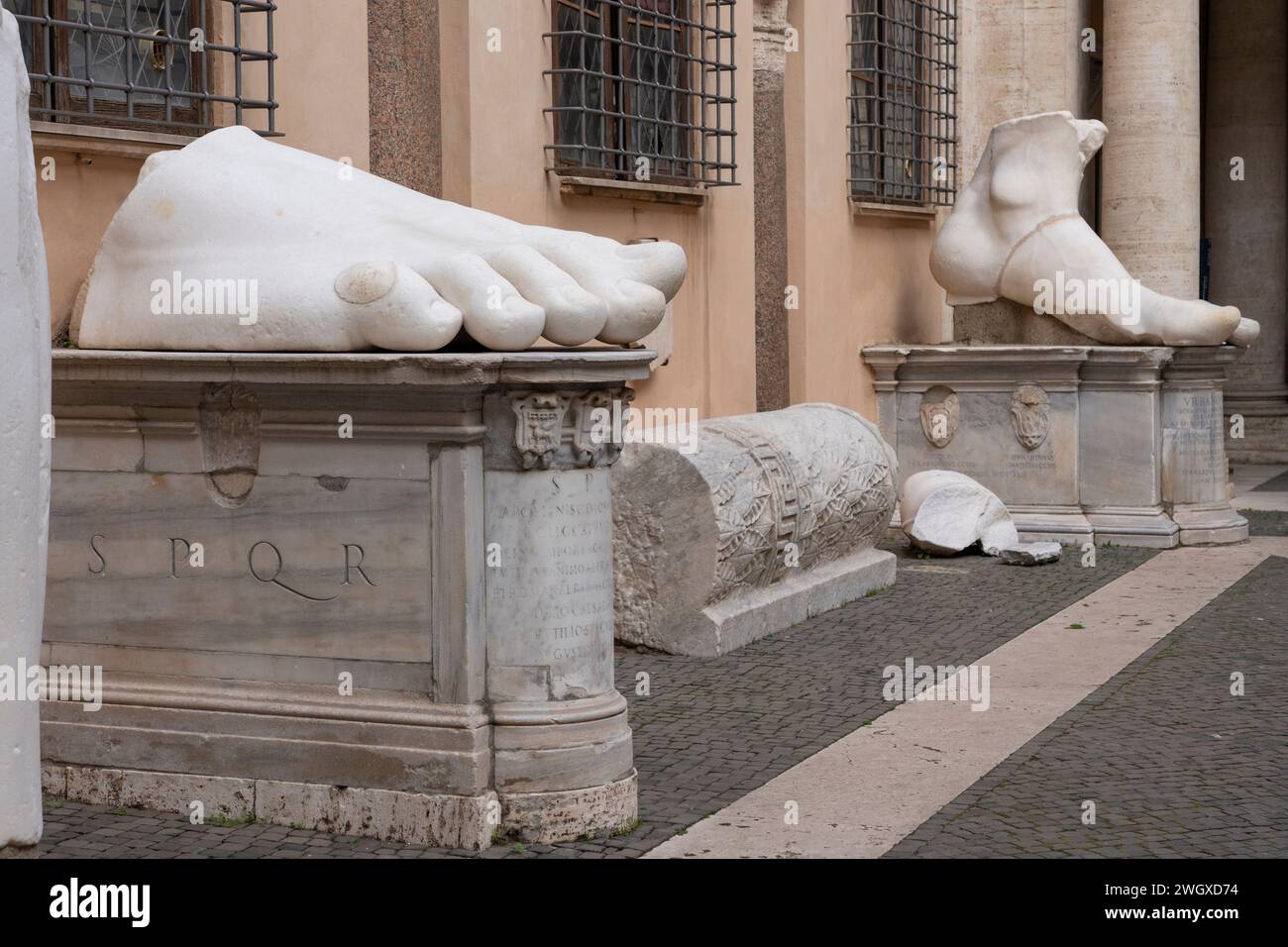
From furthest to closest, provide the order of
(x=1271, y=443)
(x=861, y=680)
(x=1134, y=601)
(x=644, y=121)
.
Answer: (x=1271, y=443)
(x=644, y=121)
(x=1134, y=601)
(x=861, y=680)

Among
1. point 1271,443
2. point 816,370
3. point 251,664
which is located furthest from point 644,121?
point 1271,443

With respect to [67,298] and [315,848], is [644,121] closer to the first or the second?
[67,298]

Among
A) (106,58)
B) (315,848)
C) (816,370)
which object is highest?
(106,58)

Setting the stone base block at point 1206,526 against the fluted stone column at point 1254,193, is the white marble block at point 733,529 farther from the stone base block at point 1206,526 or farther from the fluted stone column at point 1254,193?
the fluted stone column at point 1254,193

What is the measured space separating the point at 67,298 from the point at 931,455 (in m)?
6.87

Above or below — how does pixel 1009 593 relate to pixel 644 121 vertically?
below

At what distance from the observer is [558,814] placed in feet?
15.4

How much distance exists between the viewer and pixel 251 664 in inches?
194

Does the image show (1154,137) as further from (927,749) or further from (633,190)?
(927,749)

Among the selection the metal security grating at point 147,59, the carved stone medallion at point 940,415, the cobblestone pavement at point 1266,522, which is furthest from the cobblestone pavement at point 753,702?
the metal security grating at point 147,59

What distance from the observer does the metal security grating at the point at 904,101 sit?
12.6 metres

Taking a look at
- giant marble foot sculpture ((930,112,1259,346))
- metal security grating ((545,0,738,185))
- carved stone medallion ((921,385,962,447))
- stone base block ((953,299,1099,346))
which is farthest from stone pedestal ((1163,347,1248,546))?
metal security grating ((545,0,738,185))

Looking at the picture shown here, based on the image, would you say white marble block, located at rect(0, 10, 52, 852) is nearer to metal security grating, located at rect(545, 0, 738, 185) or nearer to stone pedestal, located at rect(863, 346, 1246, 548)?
metal security grating, located at rect(545, 0, 738, 185)

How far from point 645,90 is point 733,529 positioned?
3.41 m
